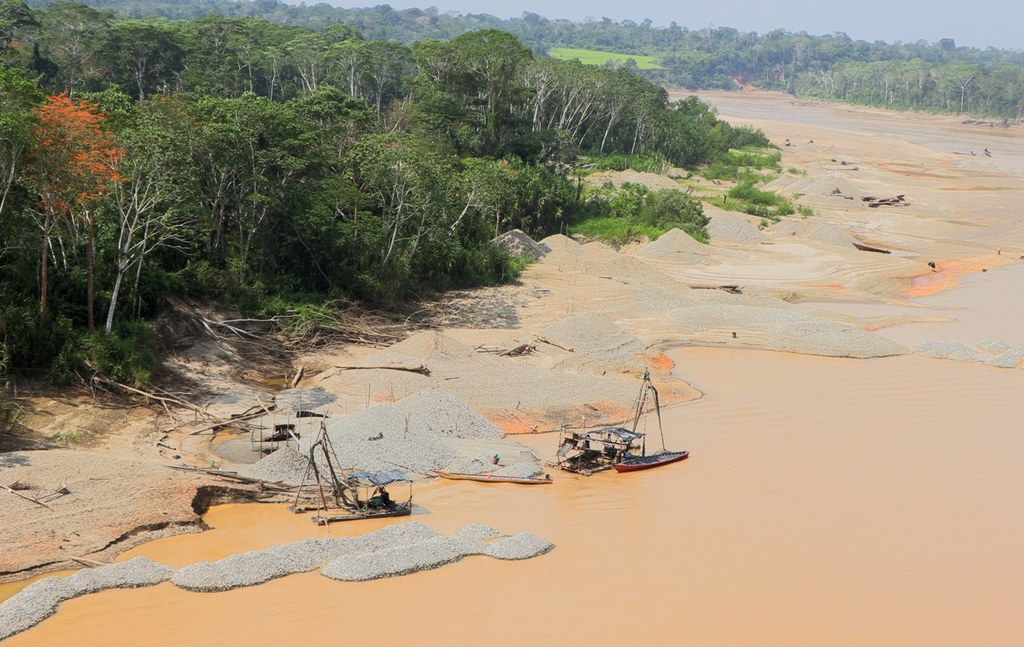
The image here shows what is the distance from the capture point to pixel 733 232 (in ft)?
192

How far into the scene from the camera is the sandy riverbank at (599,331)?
21422mm

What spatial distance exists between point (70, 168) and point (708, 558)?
1825cm

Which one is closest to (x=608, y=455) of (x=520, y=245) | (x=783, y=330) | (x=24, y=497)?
(x=24, y=497)

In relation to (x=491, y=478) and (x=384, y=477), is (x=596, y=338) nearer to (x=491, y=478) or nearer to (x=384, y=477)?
(x=491, y=478)

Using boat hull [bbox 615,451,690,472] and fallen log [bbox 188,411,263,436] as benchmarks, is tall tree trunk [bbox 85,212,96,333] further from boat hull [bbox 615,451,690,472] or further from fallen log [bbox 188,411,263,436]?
boat hull [bbox 615,451,690,472]

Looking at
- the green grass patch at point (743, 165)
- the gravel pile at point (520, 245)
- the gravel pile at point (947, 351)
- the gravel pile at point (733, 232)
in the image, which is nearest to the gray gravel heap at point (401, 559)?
the gravel pile at point (947, 351)

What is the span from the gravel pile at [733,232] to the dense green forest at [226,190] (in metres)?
1.62

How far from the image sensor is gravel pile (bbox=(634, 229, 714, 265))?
52281 millimetres

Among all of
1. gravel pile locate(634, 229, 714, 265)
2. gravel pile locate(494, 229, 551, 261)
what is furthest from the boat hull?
gravel pile locate(634, 229, 714, 265)

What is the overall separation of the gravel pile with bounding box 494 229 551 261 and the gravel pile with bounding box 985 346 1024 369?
2036 centimetres

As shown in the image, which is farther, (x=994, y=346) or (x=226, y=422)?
(x=994, y=346)

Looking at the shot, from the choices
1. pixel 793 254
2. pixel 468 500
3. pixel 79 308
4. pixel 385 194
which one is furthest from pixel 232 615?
pixel 793 254

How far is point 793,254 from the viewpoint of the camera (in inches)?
2219

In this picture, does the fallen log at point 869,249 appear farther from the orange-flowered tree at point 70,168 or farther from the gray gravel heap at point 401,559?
the gray gravel heap at point 401,559
